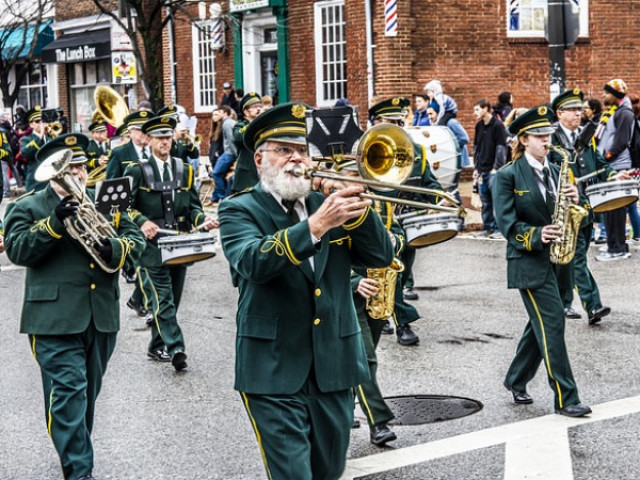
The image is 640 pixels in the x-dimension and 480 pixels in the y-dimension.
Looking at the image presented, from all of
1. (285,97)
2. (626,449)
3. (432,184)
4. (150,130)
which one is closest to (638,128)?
(432,184)

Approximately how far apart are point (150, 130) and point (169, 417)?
3.00 meters

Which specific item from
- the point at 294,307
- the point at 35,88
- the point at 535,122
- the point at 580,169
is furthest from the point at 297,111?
the point at 35,88

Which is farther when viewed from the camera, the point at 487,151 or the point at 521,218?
the point at 487,151

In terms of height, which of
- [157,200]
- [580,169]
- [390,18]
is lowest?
[157,200]

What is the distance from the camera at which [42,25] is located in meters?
40.8

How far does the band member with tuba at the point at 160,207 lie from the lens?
1037cm

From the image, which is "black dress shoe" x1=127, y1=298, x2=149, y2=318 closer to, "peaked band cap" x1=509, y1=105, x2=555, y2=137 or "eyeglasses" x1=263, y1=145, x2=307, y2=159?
"peaked band cap" x1=509, y1=105, x2=555, y2=137

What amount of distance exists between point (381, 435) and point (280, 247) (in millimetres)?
3011

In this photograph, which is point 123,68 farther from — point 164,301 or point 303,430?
point 303,430

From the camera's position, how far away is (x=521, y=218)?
8.55 metres

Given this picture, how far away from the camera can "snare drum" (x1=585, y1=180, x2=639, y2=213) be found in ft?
36.8

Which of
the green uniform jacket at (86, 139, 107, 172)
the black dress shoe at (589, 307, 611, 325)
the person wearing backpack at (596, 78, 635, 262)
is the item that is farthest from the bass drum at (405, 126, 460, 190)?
the black dress shoe at (589, 307, 611, 325)

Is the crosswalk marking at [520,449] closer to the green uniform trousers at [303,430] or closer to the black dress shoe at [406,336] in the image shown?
the green uniform trousers at [303,430]

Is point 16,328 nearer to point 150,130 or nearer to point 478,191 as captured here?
point 150,130
